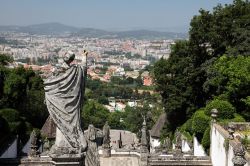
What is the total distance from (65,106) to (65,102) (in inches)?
2.7

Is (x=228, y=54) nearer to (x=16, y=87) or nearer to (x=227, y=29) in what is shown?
(x=227, y=29)

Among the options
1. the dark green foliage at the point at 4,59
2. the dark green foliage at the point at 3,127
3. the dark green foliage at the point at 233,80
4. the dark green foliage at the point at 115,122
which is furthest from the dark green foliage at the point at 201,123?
the dark green foliage at the point at 115,122

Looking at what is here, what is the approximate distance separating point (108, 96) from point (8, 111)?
83.6 m

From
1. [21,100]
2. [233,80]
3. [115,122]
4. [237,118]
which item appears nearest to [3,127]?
[21,100]

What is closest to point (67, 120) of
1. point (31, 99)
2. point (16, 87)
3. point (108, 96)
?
point (16, 87)

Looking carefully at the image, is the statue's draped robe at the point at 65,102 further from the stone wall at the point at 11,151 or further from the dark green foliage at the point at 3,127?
the dark green foliage at the point at 3,127

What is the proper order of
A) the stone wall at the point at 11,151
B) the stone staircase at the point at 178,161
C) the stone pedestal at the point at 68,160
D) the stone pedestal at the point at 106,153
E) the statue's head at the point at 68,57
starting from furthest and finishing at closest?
the stone wall at the point at 11,151, the stone pedestal at the point at 106,153, the stone staircase at the point at 178,161, the statue's head at the point at 68,57, the stone pedestal at the point at 68,160

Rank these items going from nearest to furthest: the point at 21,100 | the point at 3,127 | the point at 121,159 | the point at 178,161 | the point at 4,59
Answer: the point at 178,161 < the point at 121,159 < the point at 3,127 < the point at 21,100 < the point at 4,59

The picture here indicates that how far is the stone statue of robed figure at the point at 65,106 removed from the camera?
25.4 ft

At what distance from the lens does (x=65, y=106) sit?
7.74 m

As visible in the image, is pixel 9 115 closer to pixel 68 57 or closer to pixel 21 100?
pixel 21 100

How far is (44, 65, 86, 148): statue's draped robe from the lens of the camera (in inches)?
305

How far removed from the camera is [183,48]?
100 ft

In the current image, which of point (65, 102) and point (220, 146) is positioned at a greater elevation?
point (65, 102)
